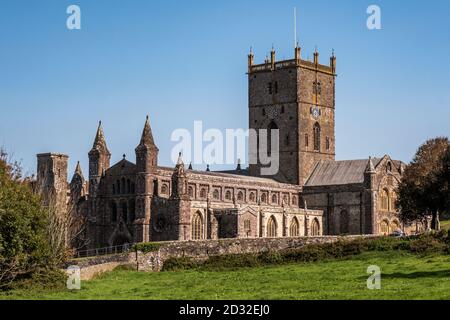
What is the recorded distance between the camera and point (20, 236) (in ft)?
178

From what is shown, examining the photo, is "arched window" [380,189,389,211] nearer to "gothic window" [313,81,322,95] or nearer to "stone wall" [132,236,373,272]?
"gothic window" [313,81,322,95]

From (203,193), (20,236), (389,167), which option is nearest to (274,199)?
(203,193)

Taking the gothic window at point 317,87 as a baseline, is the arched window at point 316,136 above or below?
below

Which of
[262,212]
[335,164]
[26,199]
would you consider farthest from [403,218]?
[26,199]

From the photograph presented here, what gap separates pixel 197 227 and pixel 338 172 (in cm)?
2706

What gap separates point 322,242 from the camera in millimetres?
74188

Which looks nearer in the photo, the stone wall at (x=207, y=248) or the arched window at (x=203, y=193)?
the stone wall at (x=207, y=248)

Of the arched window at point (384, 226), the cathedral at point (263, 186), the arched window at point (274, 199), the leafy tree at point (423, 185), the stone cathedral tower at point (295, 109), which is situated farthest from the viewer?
the stone cathedral tower at point (295, 109)

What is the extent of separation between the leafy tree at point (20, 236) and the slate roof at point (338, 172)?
6336 cm

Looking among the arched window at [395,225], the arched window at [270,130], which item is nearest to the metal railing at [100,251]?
the arched window at [270,130]

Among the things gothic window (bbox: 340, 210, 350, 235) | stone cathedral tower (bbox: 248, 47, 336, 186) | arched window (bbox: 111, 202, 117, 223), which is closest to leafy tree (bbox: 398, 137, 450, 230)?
gothic window (bbox: 340, 210, 350, 235)

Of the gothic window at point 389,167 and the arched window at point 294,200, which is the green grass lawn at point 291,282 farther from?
the arched window at point 294,200

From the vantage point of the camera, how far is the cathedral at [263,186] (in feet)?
316
